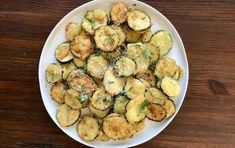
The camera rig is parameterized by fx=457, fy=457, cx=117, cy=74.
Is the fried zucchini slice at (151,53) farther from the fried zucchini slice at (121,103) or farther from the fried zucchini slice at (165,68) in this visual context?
the fried zucchini slice at (121,103)

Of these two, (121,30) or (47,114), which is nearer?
(121,30)

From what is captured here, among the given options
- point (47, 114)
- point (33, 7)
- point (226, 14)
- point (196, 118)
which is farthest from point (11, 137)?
point (226, 14)

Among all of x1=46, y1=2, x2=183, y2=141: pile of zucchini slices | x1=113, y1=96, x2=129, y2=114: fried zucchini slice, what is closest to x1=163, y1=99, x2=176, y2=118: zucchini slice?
x1=46, y1=2, x2=183, y2=141: pile of zucchini slices

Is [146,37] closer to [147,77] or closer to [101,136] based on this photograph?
[147,77]

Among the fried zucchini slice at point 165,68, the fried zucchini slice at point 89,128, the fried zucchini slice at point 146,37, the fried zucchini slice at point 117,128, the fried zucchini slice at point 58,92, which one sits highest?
the fried zucchini slice at point 146,37

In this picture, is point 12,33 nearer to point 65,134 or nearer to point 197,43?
point 65,134

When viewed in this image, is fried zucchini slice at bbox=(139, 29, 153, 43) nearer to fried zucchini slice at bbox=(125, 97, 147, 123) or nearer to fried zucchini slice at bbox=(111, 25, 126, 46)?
fried zucchini slice at bbox=(111, 25, 126, 46)

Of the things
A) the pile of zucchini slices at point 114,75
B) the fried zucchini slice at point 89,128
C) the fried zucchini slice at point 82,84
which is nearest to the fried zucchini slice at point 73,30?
the pile of zucchini slices at point 114,75
